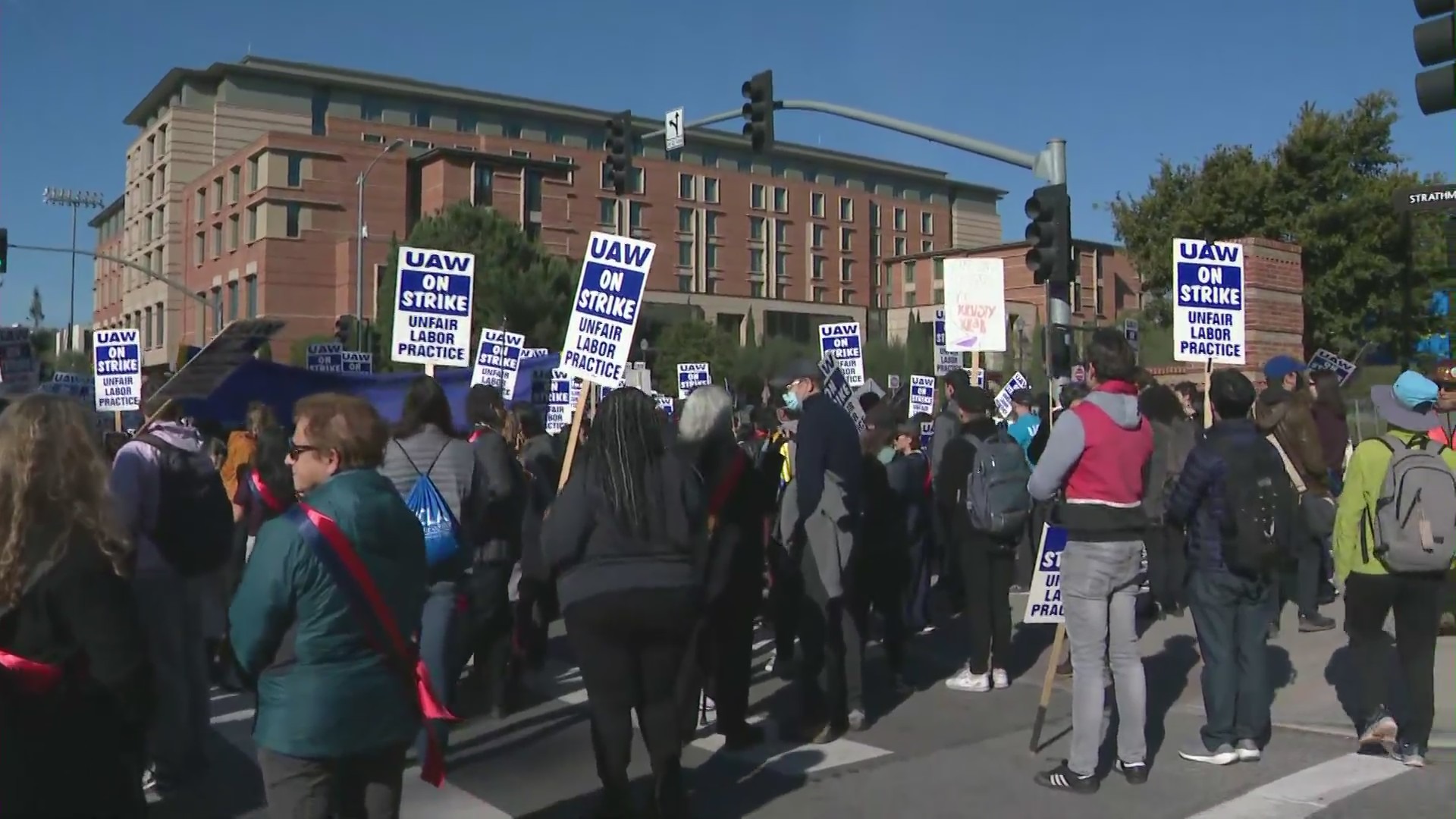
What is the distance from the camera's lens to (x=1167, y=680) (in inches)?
348

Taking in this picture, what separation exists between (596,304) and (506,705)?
2723 millimetres

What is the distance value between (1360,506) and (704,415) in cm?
335

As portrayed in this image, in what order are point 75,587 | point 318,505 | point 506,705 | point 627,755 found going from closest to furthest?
point 75,587, point 318,505, point 627,755, point 506,705

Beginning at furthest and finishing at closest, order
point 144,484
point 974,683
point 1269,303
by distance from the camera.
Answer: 1. point 1269,303
2. point 974,683
3. point 144,484

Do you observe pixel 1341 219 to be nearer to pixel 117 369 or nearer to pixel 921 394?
pixel 921 394

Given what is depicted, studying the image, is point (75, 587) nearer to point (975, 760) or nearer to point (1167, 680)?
point (975, 760)

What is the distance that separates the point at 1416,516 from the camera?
6.54 m

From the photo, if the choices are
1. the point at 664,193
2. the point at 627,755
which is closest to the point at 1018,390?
the point at 627,755

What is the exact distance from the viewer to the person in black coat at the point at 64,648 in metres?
3.18

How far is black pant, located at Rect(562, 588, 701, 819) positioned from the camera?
5309 mm

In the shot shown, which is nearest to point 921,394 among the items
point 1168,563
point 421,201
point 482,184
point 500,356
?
point 500,356

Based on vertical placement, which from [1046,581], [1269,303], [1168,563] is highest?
[1269,303]

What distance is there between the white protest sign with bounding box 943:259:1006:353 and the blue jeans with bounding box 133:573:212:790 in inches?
372

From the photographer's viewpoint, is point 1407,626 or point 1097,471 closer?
point 1097,471
